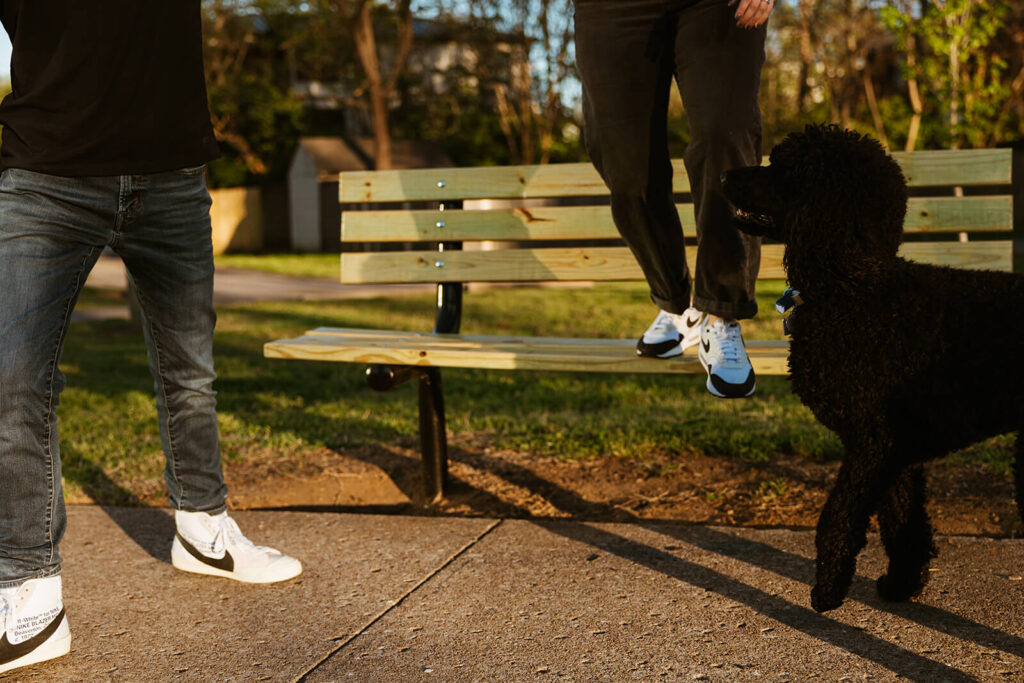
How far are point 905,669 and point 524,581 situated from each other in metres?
1.12

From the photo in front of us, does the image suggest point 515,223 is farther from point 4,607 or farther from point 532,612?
point 4,607

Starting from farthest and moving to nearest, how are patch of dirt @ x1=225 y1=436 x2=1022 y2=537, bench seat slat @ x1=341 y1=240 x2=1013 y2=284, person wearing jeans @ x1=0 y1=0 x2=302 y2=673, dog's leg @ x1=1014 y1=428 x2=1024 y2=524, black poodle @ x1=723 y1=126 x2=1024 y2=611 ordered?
bench seat slat @ x1=341 y1=240 x2=1013 y2=284, patch of dirt @ x1=225 y1=436 x2=1022 y2=537, person wearing jeans @ x1=0 y1=0 x2=302 y2=673, black poodle @ x1=723 y1=126 x2=1024 y2=611, dog's leg @ x1=1014 y1=428 x2=1024 y2=524

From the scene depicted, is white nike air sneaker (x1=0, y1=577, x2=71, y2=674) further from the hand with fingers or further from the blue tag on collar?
the hand with fingers

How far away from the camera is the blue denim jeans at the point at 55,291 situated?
2.57m

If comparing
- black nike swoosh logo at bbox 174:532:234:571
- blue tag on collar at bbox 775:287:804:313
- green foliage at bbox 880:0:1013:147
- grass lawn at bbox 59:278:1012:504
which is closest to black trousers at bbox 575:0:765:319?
blue tag on collar at bbox 775:287:804:313

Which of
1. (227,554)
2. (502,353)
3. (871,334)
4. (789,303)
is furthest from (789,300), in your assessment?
(227,554)

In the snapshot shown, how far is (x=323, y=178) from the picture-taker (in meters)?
31.5

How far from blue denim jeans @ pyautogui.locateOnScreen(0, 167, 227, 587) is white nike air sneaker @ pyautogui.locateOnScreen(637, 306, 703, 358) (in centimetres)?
148

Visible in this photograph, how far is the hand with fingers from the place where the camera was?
308 centimetres

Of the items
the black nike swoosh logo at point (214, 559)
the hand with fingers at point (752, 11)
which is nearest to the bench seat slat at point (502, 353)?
the black nike swoosh logo at point (214, 559)

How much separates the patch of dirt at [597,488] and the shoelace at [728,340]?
706 mm

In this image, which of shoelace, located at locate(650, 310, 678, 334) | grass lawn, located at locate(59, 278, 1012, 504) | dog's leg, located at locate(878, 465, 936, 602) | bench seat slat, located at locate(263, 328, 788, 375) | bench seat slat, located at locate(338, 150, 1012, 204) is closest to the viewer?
dog's leg, located at locate(878, 465, 936, 602)

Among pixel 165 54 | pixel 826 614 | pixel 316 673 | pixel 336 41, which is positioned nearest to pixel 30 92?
pixel 165 54

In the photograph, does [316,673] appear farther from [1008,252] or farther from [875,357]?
[1008,252]
